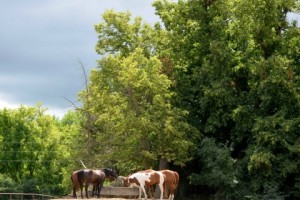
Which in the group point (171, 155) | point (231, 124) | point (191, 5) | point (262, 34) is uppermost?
point (191, 5)

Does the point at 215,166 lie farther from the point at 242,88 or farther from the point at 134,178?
the point at 134,178

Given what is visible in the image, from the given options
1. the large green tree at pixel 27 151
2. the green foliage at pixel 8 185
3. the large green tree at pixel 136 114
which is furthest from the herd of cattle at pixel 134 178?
the large green tree at pixel 27 151

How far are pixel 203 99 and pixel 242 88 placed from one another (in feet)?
12.0

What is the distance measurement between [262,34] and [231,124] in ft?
18.9

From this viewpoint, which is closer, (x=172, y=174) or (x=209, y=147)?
(x=172, y=174)

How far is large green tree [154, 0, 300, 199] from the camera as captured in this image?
33156 millimetres

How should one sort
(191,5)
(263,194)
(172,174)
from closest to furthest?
→ (172,174)
(263,194)
(191,5)

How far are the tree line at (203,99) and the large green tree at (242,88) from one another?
0.06m

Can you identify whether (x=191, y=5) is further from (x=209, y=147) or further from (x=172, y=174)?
(x=172, y=174)

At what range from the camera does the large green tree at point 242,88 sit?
33.2 metres

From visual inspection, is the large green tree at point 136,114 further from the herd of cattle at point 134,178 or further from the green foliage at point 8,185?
the green foliage at point 8,185

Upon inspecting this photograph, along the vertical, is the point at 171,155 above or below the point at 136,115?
below

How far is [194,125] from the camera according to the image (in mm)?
37062

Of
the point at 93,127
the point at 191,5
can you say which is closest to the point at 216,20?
the point at 191,5
